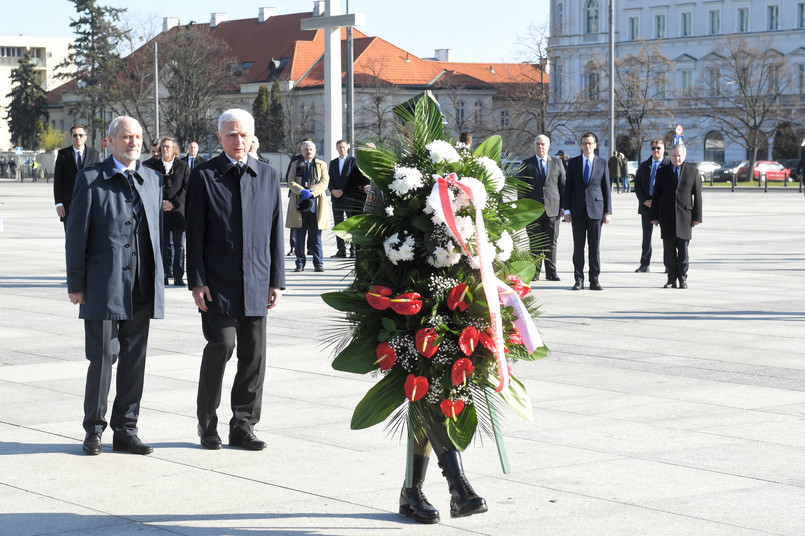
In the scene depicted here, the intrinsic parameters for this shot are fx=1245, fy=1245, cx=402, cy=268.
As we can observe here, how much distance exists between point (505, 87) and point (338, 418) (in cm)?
7587

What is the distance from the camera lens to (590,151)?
16.3 m

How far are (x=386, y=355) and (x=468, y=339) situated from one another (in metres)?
0.38

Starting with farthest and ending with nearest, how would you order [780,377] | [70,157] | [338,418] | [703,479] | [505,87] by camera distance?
1. [505,87]
2. [70,157]
3. [780,377]
4. [338,418]
5. [703,479]

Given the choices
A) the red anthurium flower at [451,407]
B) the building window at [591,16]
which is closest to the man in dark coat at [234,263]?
the red anthurium flower at [451,407]

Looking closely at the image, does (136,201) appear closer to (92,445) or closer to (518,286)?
(92,445)

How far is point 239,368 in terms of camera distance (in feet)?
23.4

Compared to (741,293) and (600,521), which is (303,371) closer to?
(600,521)

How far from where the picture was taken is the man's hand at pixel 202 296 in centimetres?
680

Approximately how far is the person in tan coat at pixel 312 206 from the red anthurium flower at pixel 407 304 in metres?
13.2

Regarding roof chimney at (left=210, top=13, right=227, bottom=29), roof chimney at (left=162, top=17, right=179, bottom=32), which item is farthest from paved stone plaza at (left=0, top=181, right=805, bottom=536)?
roof chimney at (left=162, top=17, right=179, bottom=32)

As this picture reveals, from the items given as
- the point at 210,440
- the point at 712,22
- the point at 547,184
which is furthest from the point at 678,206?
the point at 712,22

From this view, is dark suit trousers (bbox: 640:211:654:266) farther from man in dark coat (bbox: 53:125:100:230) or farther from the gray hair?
the gray hair

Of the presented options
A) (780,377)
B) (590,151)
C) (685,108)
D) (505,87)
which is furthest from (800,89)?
(780,377)

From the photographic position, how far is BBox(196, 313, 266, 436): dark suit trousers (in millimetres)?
6953
